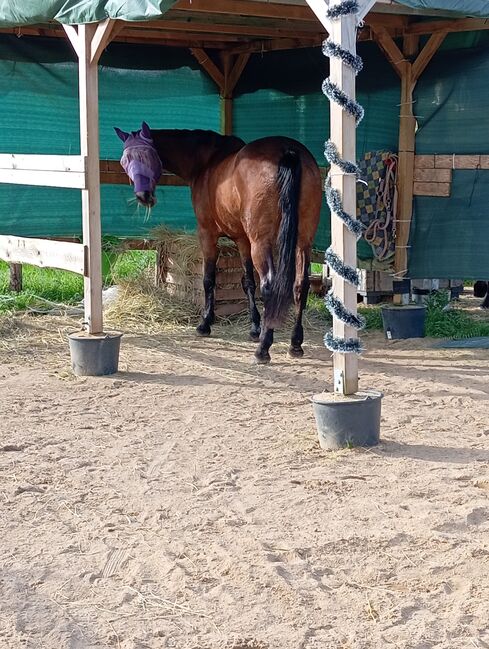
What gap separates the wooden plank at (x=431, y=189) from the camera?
7777mm

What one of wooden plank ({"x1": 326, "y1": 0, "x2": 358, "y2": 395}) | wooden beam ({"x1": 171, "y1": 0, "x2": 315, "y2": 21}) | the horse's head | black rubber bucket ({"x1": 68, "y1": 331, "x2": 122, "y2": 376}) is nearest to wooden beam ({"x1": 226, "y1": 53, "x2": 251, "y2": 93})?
the horse's head

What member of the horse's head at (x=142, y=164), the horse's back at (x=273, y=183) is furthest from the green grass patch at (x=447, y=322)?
the horse's head at (x=142, y=164)

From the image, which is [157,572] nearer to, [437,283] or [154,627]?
[154,627]

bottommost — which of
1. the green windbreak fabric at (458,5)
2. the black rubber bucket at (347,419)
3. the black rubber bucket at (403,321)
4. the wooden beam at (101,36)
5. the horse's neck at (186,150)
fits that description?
the black rubber bucket at (347,419)

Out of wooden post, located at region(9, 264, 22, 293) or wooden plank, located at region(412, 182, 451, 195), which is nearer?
wooden plank, located at region(412, 182, 451, 195)

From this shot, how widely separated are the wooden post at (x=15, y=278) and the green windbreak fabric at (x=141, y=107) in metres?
0.66

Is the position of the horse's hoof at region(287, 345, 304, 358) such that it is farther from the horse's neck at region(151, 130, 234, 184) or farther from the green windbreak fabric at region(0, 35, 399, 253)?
the horse's neck at region(151, 130, 234, 184)

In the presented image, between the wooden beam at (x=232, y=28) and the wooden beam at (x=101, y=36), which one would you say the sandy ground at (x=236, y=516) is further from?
the wooden beam at (x=232, y=28)

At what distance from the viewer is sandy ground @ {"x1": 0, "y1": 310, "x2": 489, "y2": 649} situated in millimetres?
2973

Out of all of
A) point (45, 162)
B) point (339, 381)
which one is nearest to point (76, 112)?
point (45, 162)

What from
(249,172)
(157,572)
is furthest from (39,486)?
(249,172)

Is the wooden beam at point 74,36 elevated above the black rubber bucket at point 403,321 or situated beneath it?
elevated above

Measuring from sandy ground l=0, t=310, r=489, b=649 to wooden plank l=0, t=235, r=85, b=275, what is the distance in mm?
832

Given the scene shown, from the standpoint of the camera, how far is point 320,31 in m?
8.31
